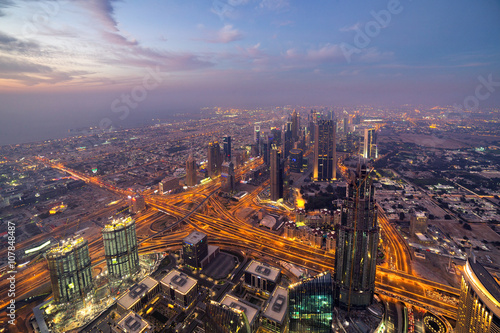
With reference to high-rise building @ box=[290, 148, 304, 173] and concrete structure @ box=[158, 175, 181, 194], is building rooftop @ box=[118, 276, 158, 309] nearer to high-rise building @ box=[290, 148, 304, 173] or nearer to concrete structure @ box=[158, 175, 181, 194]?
concrete structure @ box=[158, 175, 181, 194]

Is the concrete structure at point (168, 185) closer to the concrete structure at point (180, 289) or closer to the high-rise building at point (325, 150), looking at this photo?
the concrete structure at point (180, 289)

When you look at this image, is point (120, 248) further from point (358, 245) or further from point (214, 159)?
point (214, 159)

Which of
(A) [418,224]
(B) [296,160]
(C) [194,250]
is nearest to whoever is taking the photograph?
(C) [194,250]

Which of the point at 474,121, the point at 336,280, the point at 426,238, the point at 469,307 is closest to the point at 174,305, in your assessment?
the point at 336,280

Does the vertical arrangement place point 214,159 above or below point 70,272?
above

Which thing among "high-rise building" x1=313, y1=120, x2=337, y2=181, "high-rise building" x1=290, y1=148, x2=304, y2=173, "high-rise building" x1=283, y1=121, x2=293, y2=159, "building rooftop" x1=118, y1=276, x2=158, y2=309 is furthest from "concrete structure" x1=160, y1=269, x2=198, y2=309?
"high-rise building" x1=283, y1=121, x2=293, y2=159

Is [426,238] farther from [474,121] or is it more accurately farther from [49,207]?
[474,121]

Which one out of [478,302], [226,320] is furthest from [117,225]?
[478,302]
